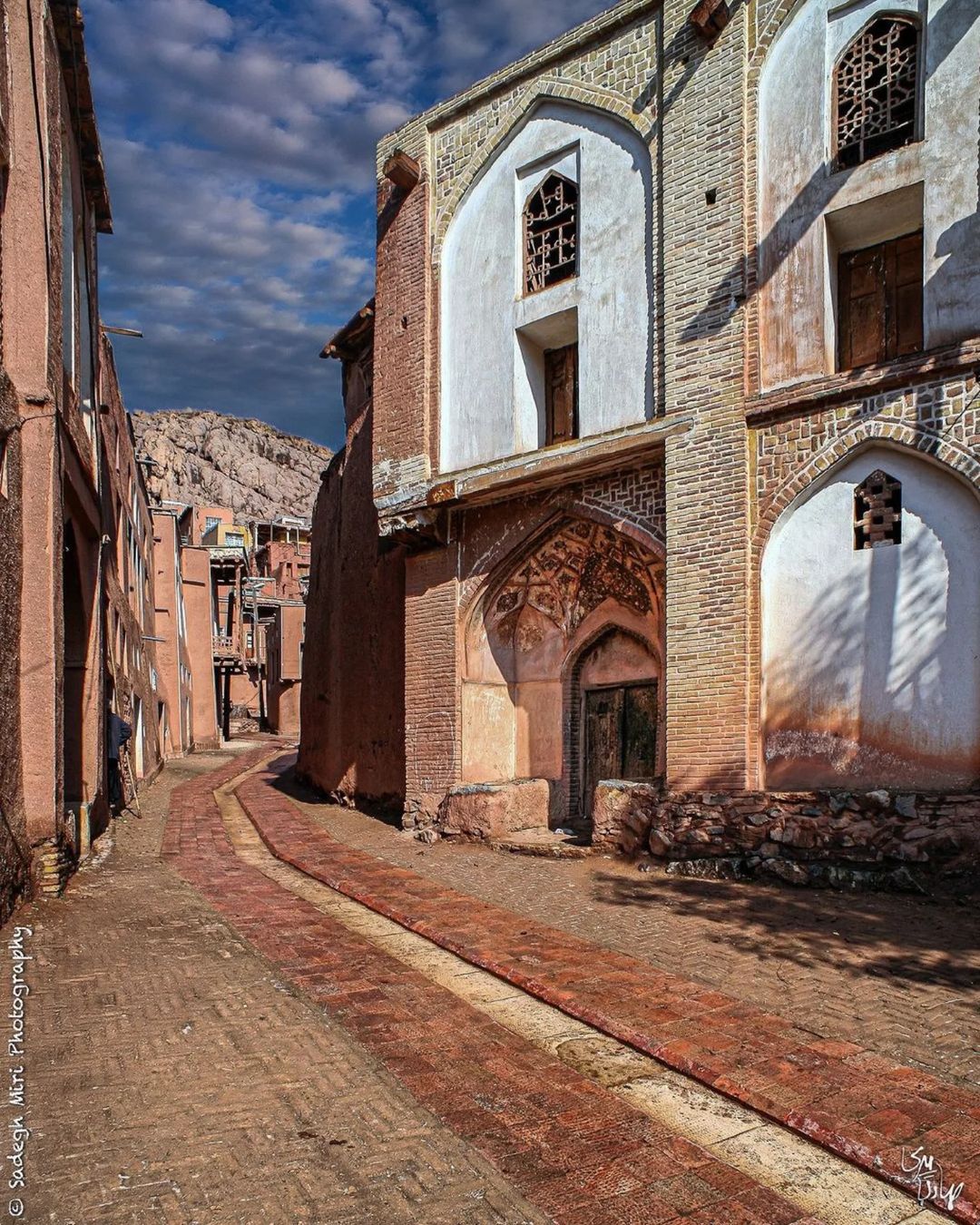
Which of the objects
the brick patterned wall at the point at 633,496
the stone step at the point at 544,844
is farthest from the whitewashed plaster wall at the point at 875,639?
the stone step at the point at 544,844

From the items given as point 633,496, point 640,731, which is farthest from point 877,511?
point 640,731

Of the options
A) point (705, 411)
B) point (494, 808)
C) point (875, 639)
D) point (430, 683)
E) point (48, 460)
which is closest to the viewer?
point (48, 460)

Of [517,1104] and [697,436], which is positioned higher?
[697,436]

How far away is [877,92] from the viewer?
29.6ft

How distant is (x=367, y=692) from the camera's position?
15555mm

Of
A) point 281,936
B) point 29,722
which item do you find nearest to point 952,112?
point 281,936

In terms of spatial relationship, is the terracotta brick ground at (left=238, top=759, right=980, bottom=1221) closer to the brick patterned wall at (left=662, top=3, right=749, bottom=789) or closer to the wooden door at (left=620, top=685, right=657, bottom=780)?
the brick patterned wall at (left=662, top=3, right=749, bottom=789)

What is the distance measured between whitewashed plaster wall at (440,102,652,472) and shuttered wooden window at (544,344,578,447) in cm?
13

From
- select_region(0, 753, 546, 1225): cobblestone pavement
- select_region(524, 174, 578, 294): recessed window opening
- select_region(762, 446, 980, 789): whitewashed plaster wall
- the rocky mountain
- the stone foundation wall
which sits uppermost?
the rocky mountain

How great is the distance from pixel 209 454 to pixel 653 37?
87.6 metres

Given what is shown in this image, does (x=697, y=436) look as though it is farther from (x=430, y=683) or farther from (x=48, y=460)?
(x=48, y=460)

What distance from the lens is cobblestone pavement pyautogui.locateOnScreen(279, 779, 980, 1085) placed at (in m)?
5.31

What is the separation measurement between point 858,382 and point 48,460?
7.06 metres
